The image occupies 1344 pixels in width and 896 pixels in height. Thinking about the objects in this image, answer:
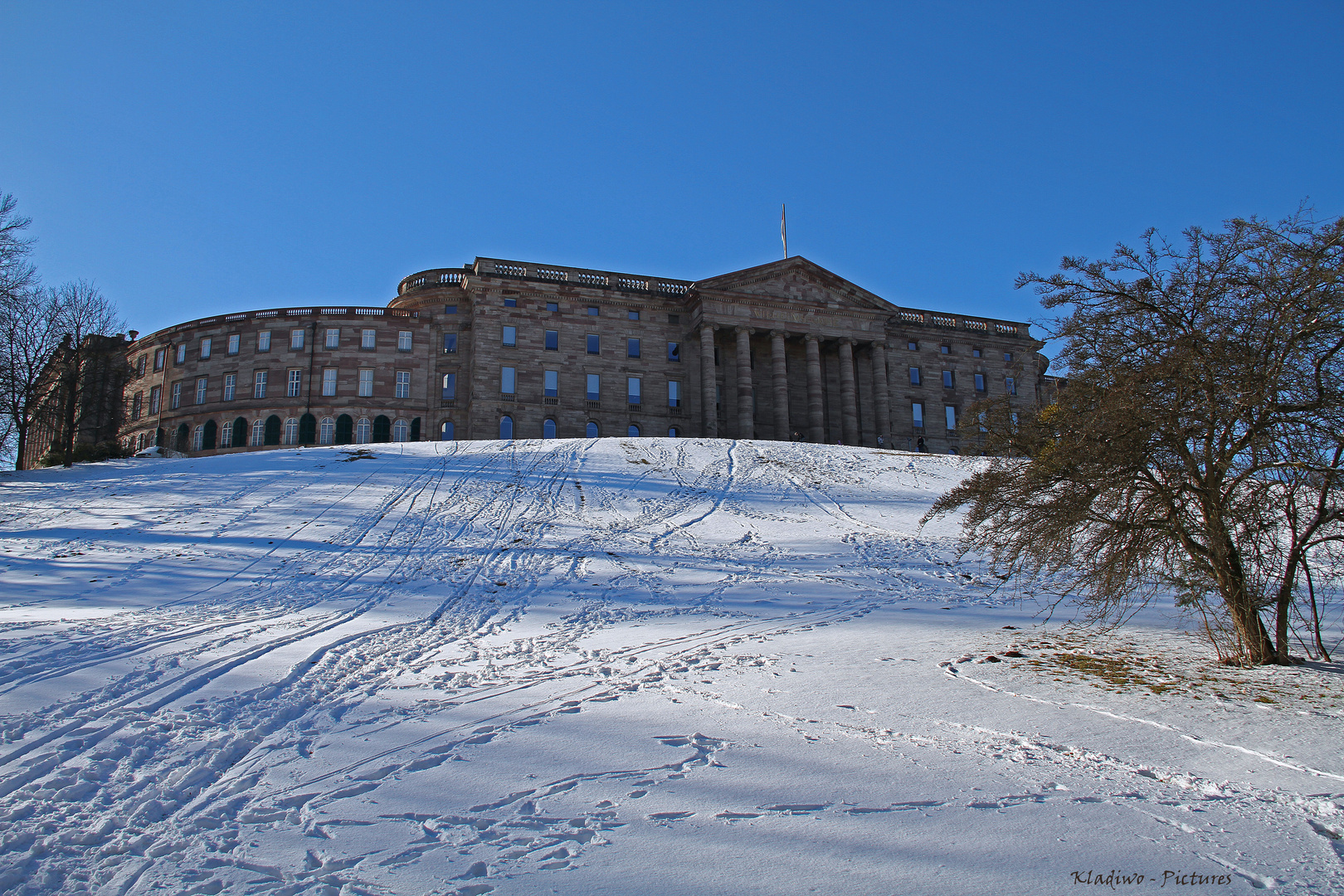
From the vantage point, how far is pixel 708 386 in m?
52.1

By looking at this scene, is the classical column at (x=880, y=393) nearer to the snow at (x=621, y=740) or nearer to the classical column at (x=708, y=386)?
the classical column at (x=708, y=386)

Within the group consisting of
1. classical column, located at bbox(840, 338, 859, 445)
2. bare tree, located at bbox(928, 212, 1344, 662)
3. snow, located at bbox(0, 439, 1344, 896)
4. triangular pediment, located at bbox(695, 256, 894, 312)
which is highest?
triangular pediment, located at bbox(695, 256, 894, 312)

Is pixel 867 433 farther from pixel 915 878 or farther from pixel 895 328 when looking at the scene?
pixel 915 878

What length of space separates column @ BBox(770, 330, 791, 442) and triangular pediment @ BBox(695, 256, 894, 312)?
3.29 m

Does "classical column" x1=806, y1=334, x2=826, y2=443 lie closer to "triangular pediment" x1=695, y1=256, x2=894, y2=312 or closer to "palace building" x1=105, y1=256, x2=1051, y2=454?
"palace building" x1=105, y1=256, x2=1051, y2=454

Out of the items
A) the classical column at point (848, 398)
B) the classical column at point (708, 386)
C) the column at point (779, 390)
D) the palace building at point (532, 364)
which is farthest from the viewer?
the classical column at point (848, 398)

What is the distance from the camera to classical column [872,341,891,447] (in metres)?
55.4

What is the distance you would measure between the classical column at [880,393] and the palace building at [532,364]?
0.40ft

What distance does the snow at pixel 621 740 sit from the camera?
13.3 feet

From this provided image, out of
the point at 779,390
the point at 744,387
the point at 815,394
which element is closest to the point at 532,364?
the point at 744,387

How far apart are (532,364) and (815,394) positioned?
20.1 metres

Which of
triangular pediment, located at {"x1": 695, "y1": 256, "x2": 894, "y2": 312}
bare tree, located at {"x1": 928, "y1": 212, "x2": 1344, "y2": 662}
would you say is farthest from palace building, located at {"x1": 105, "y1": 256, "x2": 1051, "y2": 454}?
bare tree, located at {"x1": 928, "y1": 212, "x2": 1344, "y2": 662}

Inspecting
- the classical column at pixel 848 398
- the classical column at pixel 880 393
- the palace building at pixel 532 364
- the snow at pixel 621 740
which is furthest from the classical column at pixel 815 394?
the snow at pixel 621 740

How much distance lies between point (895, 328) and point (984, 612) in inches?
2013
